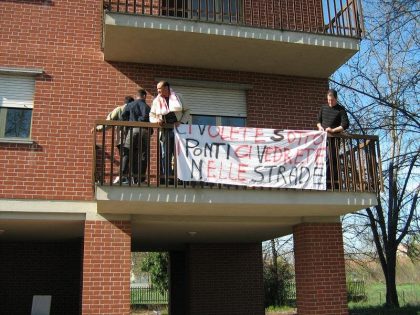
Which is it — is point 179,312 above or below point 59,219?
below

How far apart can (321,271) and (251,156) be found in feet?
9.62

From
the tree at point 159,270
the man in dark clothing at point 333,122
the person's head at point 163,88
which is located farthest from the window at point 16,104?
the tree at point 159,270

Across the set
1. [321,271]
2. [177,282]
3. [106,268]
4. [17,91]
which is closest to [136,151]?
[106,268]

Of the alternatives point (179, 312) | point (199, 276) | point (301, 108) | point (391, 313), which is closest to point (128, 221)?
point (301, 108)

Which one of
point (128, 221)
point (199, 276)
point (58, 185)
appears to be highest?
point (58, 185)

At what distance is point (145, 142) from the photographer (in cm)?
861

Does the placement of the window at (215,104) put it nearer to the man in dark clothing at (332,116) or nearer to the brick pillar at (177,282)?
the man in dark clothing at (332,116)

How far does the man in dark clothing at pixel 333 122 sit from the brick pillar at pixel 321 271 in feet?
4.59

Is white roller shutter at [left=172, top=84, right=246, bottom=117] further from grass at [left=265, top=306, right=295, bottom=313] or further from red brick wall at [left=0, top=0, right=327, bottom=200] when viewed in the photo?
grass at [left=265, top=306, right=295, bottom=313]

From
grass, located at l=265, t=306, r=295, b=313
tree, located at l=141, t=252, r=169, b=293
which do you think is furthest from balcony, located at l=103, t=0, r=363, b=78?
tree, located at l=141, t=252, r=169, b=293

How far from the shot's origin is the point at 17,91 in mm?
9719

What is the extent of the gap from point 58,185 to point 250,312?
24.6 feet

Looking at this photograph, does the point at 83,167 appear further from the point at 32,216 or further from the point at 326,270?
the point at 326,270

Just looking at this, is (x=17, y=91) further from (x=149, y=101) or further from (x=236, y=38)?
(x=236, y=38)
